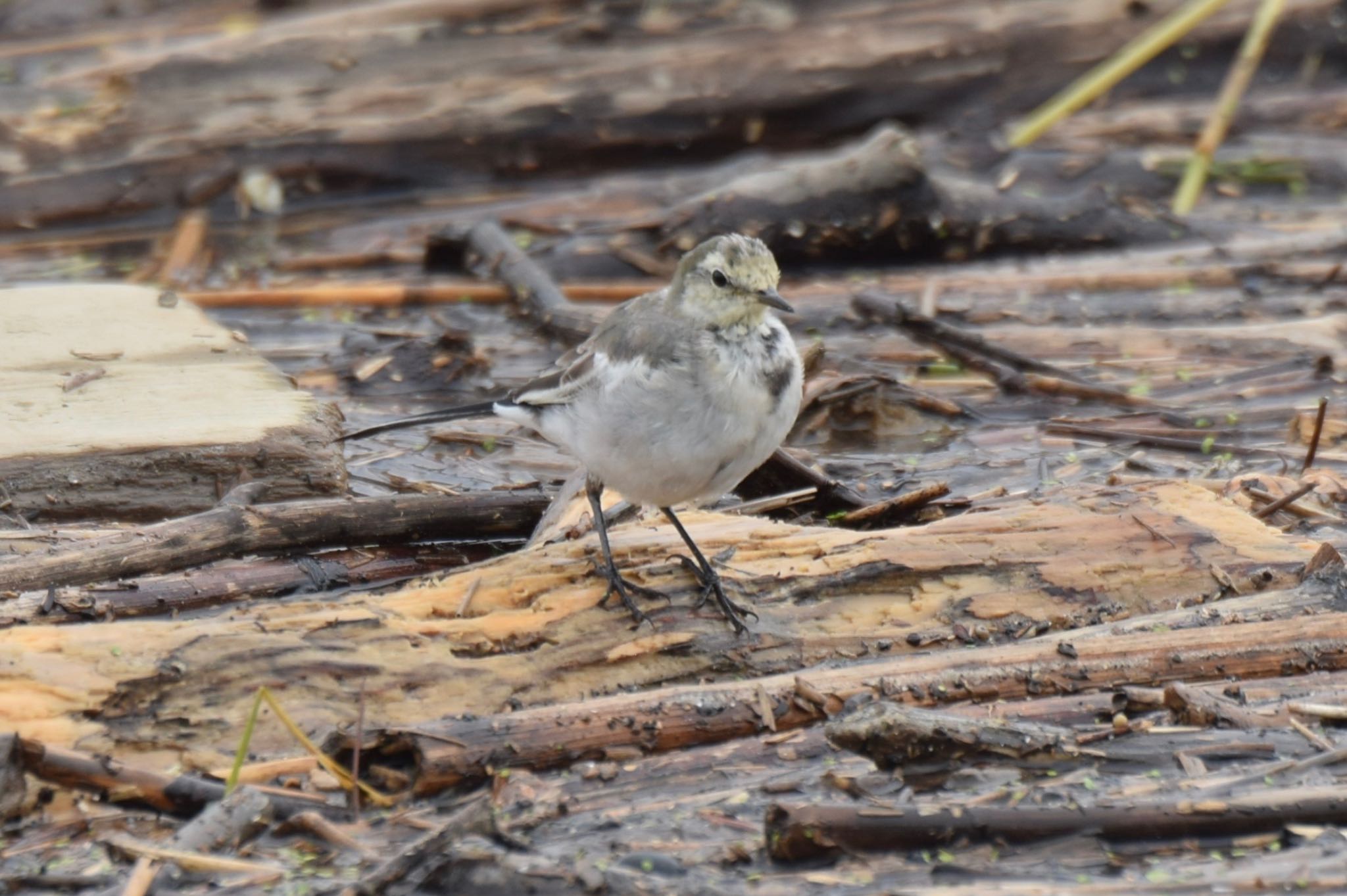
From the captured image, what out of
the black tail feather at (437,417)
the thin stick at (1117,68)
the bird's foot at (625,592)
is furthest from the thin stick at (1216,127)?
the bird's foot at (625,592)

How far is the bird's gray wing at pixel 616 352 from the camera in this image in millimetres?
5219

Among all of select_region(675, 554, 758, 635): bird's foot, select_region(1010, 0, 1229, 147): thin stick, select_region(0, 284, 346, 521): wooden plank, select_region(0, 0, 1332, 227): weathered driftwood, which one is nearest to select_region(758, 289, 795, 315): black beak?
select_region(675, 554, 758, 635): bird's foot

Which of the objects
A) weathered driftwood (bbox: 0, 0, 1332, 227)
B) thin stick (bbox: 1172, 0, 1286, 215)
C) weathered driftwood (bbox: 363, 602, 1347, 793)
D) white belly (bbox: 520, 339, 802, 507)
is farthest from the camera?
weathered driftwood (bbox: 0, 0, 1332, 227)

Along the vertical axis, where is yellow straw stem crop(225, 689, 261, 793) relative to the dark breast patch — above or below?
below

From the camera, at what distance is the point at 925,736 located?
408cm

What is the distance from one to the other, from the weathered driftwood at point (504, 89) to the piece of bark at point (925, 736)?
22.0 ft

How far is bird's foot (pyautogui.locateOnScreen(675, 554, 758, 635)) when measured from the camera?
16.0ft

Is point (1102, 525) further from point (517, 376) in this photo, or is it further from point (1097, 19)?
point (1097, 19)

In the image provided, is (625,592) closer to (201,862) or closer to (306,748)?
(306,748)

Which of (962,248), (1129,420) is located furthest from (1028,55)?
(1129,420)

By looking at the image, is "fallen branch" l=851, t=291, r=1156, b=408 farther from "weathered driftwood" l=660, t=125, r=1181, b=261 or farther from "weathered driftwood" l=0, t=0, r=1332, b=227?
"weathered driftwood" l=0, t=0, r=1332, b=227

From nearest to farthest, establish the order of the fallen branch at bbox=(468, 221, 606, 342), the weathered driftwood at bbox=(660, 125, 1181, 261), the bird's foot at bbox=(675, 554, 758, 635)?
1. the bird's foot at bbox=(675, 554, 758, 635)
2. the fallen branch at bbox=(468, 221, 606, 342)
3. the weathered driftwood at bbox=(660, 125, 1181, 261)

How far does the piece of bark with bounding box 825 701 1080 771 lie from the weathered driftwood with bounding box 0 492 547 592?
1.84 meters

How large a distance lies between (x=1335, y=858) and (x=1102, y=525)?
1645 millimetres
